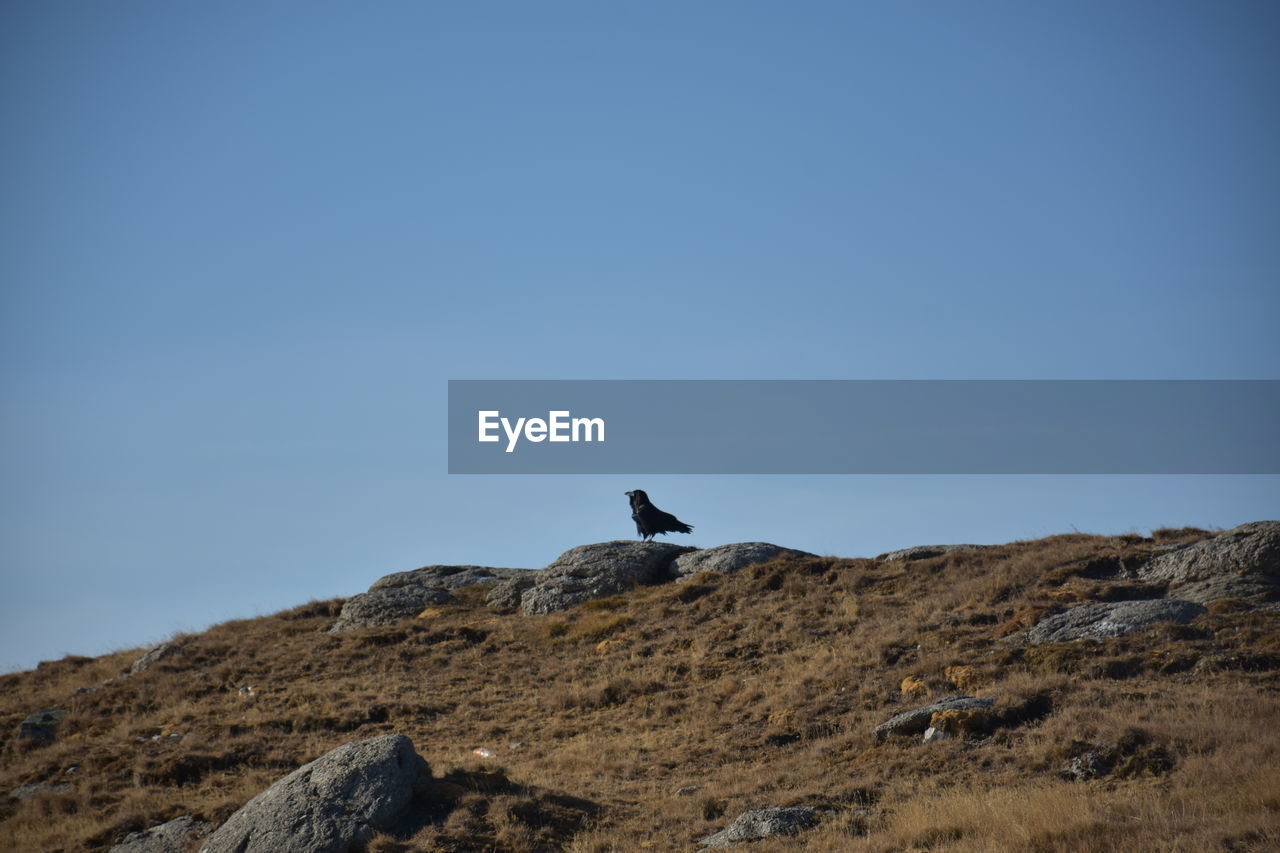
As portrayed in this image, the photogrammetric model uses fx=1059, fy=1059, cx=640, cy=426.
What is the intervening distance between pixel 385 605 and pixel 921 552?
16970mm

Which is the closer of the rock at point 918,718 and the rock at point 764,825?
the rock at point 764,825

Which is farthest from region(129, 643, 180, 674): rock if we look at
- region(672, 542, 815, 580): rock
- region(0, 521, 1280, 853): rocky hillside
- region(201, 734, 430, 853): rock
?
region(201, 734, 430, 853): rock

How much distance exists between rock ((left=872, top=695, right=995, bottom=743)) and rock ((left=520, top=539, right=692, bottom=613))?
1625 centimetres

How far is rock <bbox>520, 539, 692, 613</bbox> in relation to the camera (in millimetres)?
33219

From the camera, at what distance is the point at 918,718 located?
Result: 57.6 feet

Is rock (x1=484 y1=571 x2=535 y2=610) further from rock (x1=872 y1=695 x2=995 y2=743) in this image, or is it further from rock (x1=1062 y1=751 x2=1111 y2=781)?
rock (x1=1062 y1=751 x2=1111 y2=781)

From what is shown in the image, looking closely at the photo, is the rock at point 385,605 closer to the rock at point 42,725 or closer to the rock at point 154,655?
the rock at point 154,655

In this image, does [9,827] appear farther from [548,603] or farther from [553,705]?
[548,603]

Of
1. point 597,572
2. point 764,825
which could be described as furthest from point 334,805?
point 597,572

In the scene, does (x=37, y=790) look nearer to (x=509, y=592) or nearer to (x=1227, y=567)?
(x=509, y=592)

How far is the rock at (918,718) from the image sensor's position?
17453 millimetres

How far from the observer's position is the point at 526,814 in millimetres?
15430

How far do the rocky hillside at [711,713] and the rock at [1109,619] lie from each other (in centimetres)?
7

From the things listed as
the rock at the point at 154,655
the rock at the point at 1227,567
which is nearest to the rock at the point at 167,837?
the rock at the point at 154,655
